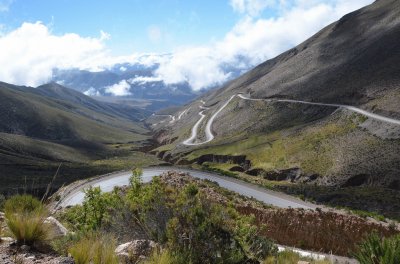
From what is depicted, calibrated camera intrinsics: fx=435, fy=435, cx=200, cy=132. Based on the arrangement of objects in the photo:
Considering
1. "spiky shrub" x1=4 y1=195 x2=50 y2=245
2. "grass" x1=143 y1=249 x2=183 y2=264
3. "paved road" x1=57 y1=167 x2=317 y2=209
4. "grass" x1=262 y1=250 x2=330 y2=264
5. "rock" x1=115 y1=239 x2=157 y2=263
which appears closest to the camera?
"grass" x1=143 y1=249 x2=183 y2=264

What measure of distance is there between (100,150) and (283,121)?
86.8m

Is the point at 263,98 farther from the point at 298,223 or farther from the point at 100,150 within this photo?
the point at 298,223

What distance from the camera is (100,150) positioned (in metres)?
165

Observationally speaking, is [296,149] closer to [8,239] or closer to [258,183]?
[258,183]

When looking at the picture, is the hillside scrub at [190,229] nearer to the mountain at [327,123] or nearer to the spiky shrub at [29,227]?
the spiky shrub at [29,227]

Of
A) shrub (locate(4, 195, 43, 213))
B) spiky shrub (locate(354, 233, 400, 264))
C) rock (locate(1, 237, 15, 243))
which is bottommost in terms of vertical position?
spiky shrub (locate(354, 233, 400, 264))

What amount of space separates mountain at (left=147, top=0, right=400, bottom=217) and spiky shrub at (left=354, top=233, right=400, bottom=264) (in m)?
42.0

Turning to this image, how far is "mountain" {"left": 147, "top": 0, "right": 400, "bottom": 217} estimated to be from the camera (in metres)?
61.2

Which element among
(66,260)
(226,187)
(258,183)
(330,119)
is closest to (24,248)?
(66,260)

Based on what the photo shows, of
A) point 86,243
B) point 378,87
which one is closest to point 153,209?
point 86,243

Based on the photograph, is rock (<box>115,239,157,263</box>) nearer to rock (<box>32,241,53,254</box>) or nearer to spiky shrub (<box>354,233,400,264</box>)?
rock (<box>32,241,53,254</box>)

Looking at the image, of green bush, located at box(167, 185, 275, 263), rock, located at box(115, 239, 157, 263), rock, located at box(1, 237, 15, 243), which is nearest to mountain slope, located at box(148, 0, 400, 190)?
green bush, located at box(167, 185, 275, 263)

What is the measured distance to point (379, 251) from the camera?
8.79 m

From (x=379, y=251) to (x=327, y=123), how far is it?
7592 cm
